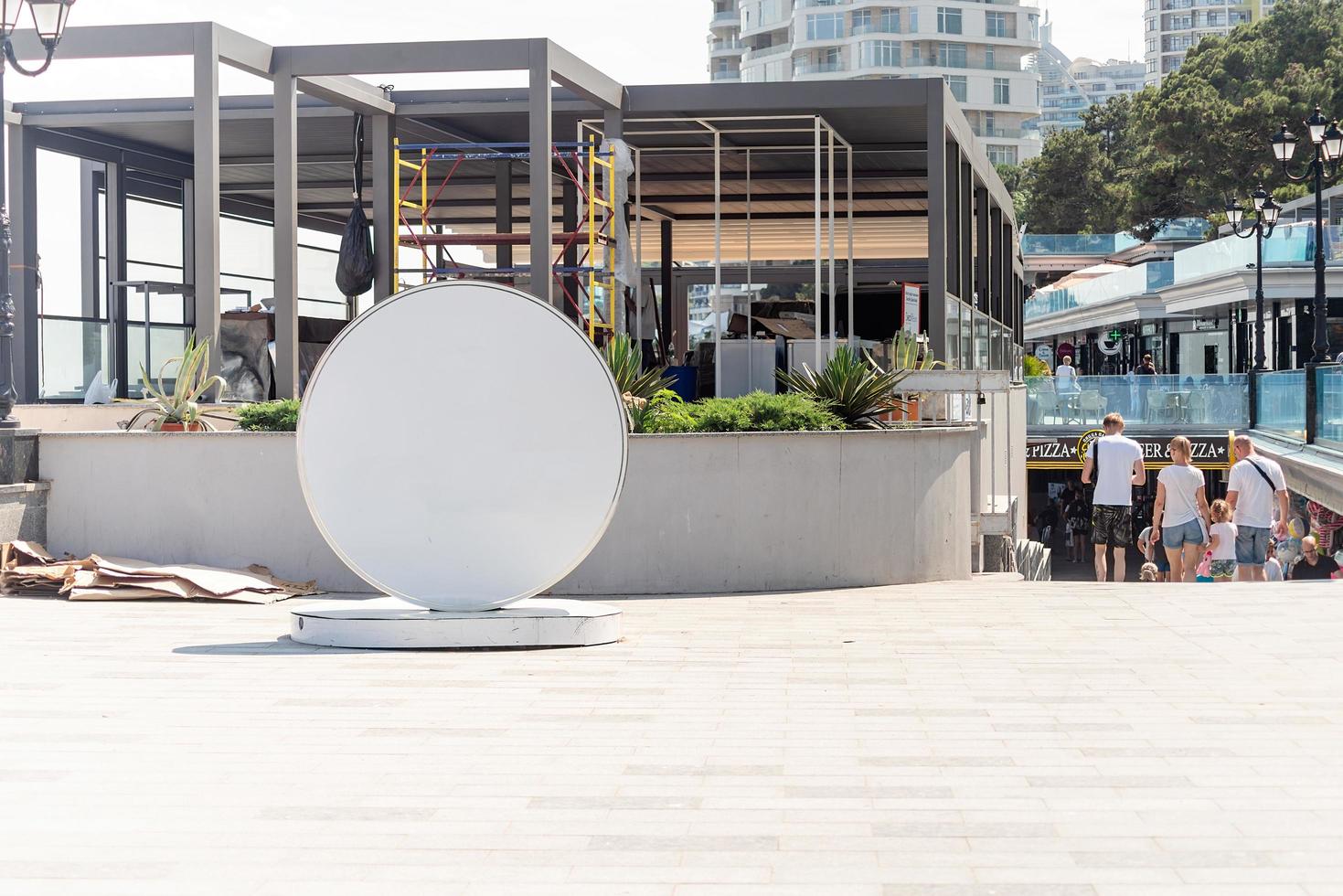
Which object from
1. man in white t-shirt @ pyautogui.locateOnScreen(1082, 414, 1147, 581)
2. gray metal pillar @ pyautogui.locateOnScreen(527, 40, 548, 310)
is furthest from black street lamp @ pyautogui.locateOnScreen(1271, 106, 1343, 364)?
gray metal pillar @ pyautogui.locateOnScreen(527, 40, 548, 310)

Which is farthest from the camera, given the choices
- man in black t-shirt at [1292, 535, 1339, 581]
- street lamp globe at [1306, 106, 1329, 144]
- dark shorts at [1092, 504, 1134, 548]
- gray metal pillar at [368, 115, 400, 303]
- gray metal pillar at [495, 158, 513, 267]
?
street lamp globe at [1306, 106, 1329, 144]

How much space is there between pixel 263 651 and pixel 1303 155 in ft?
223

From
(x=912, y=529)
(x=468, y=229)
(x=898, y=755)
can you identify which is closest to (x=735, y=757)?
(x=898, y=755)

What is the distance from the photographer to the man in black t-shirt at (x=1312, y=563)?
1866cm

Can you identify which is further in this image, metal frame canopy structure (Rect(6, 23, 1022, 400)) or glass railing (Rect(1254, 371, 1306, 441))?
glass railing (Rect(1254, 371, 1306, 441))

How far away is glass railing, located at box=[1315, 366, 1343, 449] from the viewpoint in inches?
814

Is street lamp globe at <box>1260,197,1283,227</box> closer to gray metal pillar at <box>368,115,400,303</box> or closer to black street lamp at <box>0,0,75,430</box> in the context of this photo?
gray metal pillar at <box>368,115,400,303</box>

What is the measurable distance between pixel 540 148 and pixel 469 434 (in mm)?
6337

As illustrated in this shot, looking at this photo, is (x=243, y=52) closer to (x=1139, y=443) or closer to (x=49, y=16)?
(x=49, y=16)

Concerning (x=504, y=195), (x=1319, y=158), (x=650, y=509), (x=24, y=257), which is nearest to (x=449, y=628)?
(x=650, y=509)

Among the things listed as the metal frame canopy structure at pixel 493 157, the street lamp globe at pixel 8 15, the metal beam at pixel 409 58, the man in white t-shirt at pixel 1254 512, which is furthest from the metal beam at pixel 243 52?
the man in white t-shirt at pixel 1254 512

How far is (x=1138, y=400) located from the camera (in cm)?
3409

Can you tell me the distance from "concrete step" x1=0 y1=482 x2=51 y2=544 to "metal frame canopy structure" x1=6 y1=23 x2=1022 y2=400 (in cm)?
253

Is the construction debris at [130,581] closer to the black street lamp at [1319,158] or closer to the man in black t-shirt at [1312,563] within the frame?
the man in black t-shirt at [1312,563]
